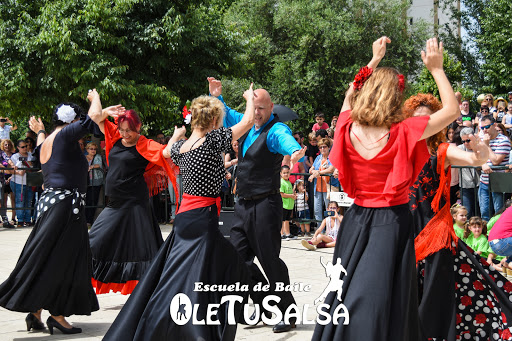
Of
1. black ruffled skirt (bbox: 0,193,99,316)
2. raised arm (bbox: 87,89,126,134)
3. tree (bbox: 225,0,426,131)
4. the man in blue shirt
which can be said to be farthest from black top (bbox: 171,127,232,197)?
tree (bbox: 225,0,426,131)

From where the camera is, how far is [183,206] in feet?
16.0

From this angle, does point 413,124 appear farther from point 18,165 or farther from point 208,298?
point 18,165

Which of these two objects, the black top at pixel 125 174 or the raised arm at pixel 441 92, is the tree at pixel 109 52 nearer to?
the black top at pixel 125 174

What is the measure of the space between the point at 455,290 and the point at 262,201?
2.00 metres

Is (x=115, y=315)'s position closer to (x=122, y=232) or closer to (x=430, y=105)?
(x=122, y=232)

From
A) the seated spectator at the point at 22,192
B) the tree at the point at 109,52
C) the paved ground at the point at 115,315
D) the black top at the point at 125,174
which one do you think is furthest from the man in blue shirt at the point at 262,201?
the tree at the point at 109,52

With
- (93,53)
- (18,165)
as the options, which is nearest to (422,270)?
(18,165)

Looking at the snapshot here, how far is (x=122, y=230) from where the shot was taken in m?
6.63

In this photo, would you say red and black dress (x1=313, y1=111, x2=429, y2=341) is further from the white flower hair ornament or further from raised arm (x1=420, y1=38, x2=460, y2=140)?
the white flower hair ornament

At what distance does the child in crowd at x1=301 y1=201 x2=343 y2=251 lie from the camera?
1070 cm

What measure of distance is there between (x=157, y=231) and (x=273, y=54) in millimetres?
25611

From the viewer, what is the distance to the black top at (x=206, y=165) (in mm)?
4828

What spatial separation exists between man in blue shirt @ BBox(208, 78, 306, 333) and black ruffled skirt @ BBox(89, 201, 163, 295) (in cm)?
112

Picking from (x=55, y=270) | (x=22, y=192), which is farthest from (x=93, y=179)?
(x=55, y=270)
